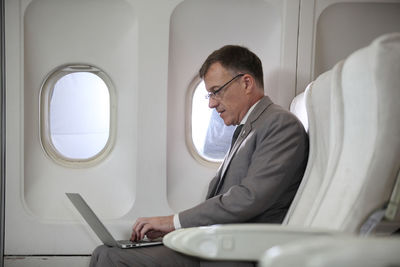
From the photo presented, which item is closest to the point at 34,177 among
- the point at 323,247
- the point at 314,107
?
the point at 314,107

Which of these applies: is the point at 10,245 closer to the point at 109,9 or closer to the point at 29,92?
the point at 29,92

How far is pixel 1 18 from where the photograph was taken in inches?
99.3

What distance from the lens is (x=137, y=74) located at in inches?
102

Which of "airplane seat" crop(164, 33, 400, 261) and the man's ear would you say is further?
the man's ear

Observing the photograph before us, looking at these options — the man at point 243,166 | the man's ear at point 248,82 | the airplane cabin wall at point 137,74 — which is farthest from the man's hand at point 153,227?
the man's ear at point 248,82

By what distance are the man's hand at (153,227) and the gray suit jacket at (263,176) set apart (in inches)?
3.9

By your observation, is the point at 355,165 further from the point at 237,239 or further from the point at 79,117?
the point at 79,117

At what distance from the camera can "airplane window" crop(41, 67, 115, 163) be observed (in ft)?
9.21

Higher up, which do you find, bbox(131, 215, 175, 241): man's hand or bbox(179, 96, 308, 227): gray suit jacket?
bbox(179, 96, 308, 227): gray suit jacket

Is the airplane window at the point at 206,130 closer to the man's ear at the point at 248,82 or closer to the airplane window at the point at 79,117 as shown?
the airplane window at the point at 79,117

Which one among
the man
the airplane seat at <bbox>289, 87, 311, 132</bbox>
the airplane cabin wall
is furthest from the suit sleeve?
the airplane cabin wall

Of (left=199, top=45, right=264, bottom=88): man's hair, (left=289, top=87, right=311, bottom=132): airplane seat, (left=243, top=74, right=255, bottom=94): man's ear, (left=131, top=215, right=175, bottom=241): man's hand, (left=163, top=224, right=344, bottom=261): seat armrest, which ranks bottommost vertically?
(left=131, top=215, right=175, bottom=241): man's hand

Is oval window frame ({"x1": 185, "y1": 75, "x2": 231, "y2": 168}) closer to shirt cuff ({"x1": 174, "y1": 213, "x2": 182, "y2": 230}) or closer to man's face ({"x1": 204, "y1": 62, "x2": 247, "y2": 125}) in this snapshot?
man's face ({"x1": 204, "y1": 62, "x2": 247, "y2": 125})

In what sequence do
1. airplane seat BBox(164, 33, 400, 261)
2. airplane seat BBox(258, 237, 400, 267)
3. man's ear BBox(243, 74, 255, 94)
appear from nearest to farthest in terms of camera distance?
1. airplane seat BBox(258, 237, 400, 267)
2. airplane seat BBox(164, 33, 400, 261)
3. man's ear BBox(243, 74, 255, 94)
